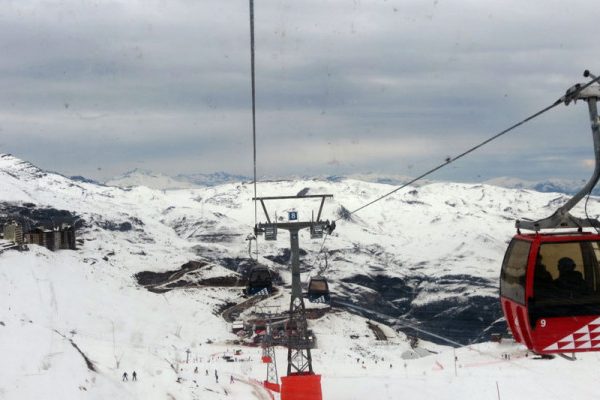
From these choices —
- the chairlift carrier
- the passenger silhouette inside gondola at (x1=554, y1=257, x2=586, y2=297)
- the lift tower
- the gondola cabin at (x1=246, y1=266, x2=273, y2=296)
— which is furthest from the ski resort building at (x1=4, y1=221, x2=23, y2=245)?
the passenger silhouette inside gondola at (x1=554, y1=257, x2=586, y2=297)

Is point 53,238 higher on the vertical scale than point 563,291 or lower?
lower

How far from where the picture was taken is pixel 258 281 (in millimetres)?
35312

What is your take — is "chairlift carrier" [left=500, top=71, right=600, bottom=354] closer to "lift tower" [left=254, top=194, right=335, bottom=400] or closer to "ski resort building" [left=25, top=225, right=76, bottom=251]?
"lift tower" [left=254, top=194, right=335, bottom=400]

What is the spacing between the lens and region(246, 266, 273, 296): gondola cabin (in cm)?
3516

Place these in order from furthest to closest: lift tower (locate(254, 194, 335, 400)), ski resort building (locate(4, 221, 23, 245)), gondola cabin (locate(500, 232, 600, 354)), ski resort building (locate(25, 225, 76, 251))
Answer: ski resort building (locate(25, 225, 76, 251))
ski resort building (locate(4, 221, 23, 245))
lift tower (locate(254, 194, 335, 400))
gondola cabin (locate(500, 232, 600, 354))

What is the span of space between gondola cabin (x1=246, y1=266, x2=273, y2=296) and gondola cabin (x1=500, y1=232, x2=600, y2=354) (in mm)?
23985

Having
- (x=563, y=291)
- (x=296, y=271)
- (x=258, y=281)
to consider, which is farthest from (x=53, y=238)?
(x=563, y=291)

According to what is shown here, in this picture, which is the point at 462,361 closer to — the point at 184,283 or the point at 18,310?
the point at 18,310

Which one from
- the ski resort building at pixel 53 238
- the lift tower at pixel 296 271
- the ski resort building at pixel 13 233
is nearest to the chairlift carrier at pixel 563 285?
the lift tower at pixel 296 271

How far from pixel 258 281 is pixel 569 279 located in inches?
966

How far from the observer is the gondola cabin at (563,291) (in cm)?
1211

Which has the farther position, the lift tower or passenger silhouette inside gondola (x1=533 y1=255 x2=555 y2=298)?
the lift tower

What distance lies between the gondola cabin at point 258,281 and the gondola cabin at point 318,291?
2.36 metres

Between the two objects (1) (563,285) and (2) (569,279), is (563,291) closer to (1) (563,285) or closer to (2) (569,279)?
(1) (563,285)
